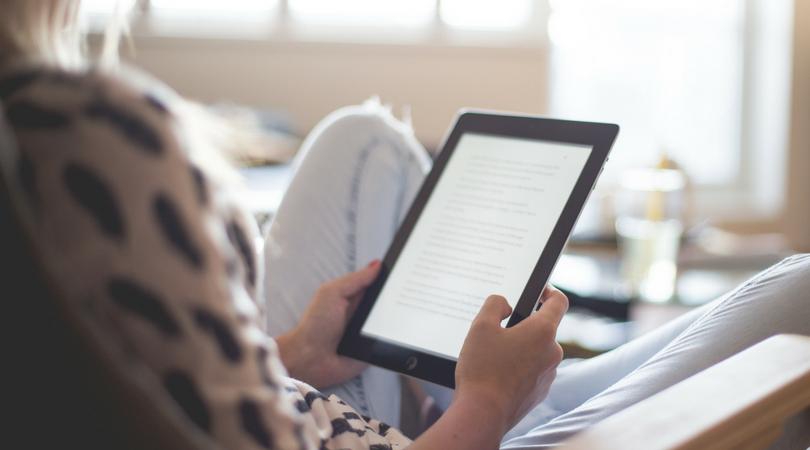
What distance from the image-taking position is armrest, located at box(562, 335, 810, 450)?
37 cm

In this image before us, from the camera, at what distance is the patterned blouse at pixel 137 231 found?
1.06ft

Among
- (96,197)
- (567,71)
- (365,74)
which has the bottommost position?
(567,71)

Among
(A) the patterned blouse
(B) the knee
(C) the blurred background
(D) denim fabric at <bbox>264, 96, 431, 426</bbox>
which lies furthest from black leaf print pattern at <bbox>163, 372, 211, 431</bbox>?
(C) the blurred background

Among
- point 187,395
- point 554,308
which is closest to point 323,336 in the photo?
point 554,308

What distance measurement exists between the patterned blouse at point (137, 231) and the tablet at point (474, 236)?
1.11 feet

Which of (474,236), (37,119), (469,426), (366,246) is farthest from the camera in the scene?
(366,246)

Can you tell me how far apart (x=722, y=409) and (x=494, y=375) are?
18 cm

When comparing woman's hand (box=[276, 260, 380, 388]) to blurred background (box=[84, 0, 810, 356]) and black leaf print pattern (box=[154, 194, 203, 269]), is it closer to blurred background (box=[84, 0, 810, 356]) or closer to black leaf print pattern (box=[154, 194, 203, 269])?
black leaf print pattern (box=[154, 194, 203, 269])

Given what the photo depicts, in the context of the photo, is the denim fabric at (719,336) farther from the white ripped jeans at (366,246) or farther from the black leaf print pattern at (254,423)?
the black leaf print pattern at (254,423)

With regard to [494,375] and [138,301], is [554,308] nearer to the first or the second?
[494,375]

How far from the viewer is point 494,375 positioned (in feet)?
1.73

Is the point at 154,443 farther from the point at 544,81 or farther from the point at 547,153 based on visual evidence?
the point at 544,81

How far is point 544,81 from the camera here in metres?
3.22

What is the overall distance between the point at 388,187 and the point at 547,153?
252 mm
